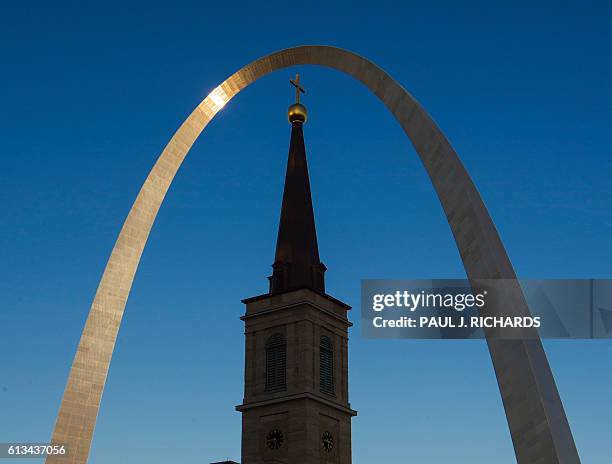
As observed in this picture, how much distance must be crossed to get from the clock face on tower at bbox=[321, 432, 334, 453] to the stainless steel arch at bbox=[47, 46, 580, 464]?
43965 millimetres

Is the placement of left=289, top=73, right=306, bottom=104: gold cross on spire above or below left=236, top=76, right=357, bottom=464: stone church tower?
above

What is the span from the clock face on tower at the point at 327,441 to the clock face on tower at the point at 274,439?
11.3ft

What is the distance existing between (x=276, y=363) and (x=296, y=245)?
10165 mm

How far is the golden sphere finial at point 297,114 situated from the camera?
87875 millimetres

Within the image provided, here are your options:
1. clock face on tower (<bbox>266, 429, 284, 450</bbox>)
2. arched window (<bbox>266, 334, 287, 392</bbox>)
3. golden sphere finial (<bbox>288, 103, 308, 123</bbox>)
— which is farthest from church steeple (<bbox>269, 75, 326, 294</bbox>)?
clock face on tower (<bbox>266, 429, 284, 450</bbox>)

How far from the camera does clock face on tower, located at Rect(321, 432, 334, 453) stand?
2970 inches

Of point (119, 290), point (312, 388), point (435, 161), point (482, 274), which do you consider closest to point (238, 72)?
point (119, 290)

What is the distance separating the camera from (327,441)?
75938mm

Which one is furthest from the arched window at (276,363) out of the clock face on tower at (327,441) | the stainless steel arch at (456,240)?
the stainless steel arch at (456,240)

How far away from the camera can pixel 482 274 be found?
2031cm

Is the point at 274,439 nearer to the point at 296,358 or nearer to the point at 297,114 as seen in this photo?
the point at 296,358

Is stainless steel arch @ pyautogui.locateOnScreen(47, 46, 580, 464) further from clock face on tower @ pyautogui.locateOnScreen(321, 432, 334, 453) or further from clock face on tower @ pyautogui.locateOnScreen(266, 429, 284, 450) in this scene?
clock face on tower @ pyautogui.locateOnScreen(321, 432, 334, 453)

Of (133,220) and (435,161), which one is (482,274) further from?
(133,220)

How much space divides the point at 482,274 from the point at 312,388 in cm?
5575
